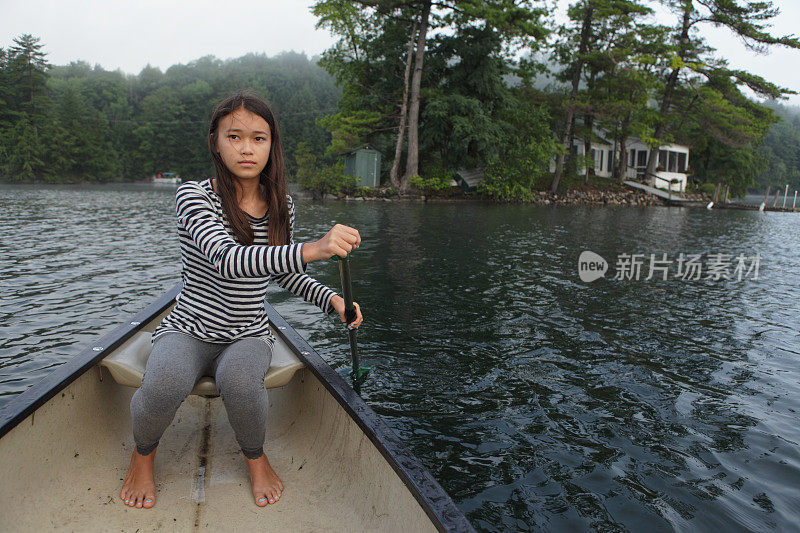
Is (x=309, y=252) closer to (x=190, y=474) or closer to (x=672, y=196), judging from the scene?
(x=190, y=474)


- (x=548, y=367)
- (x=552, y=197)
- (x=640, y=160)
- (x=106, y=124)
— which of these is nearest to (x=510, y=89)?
(x=552, y=197)

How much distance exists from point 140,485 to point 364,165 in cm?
3146

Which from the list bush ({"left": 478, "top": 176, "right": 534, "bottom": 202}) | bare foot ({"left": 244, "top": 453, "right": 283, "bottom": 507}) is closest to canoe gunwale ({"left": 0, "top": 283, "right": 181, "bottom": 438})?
bare foot ({"left": 244, "top": 453, "right": 283, "bottom": 507})

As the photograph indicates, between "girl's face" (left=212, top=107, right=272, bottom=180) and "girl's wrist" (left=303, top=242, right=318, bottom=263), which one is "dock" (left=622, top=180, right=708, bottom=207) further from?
"girl's wrist" (left=303, top=242, right=318, bottom=263)

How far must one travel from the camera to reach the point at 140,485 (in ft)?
7.66

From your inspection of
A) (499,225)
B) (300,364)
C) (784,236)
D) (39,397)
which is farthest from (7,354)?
(784,236)

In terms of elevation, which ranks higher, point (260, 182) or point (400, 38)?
point (400, 38)

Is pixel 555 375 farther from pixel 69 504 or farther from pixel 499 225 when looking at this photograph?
A: pixel 499 225

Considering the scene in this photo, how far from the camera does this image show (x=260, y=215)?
→ 2.59 meters

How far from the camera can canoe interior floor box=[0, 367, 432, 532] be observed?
2131mm

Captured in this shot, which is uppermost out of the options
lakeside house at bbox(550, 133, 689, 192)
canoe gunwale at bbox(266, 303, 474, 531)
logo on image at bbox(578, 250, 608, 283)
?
lakeside house at bbox(550, 133, 689, 192)

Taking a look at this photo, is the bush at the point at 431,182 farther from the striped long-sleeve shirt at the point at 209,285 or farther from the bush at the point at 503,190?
the striped long-sleeve shirt at the point at 209,285

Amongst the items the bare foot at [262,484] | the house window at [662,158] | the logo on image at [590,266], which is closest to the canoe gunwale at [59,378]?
the bare foot at [262,484]

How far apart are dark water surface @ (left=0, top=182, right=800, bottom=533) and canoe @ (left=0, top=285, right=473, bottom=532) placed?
94 cm
